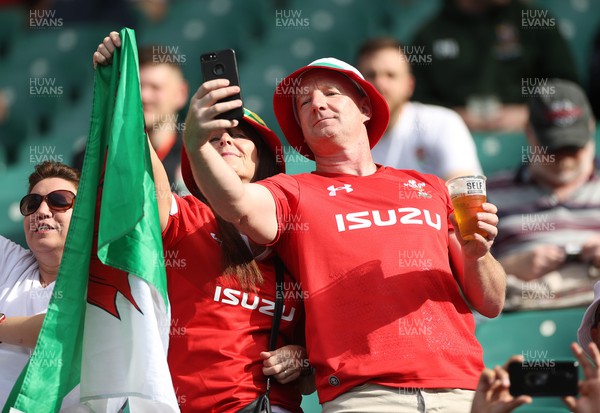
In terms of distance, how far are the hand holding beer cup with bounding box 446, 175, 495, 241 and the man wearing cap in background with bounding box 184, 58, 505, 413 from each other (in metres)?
0.02

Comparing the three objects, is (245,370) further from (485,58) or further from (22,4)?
(22,4)

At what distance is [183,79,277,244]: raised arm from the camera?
232cm

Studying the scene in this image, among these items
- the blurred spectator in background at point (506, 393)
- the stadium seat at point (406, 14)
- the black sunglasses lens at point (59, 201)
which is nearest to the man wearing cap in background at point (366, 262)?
the blurred spectator in background at point (506, 393)

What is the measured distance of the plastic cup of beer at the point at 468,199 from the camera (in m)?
2.46

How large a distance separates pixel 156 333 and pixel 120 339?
9cm

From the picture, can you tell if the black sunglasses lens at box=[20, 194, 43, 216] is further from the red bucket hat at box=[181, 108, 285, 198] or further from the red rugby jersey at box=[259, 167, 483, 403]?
the red rugby jersey at box=[259, 167, 483, 403]

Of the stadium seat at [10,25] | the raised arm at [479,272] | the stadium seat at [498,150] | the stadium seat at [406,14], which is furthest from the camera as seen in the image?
the stadium seat at [10,25]

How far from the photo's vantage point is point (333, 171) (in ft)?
9.37

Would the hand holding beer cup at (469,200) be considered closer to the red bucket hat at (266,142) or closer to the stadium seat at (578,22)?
the red bucket hat at (266,142)

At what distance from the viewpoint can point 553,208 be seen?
4.58 meters

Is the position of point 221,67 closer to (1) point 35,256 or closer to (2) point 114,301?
(2) point 114,301

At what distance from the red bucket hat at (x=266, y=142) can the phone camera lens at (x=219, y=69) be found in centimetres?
49

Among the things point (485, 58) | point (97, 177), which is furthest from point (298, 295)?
point (485, 58)

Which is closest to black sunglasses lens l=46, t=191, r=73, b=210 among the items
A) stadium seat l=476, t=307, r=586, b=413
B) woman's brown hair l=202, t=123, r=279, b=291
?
woman's brown hair l=202, t=123, r=279, b=291
